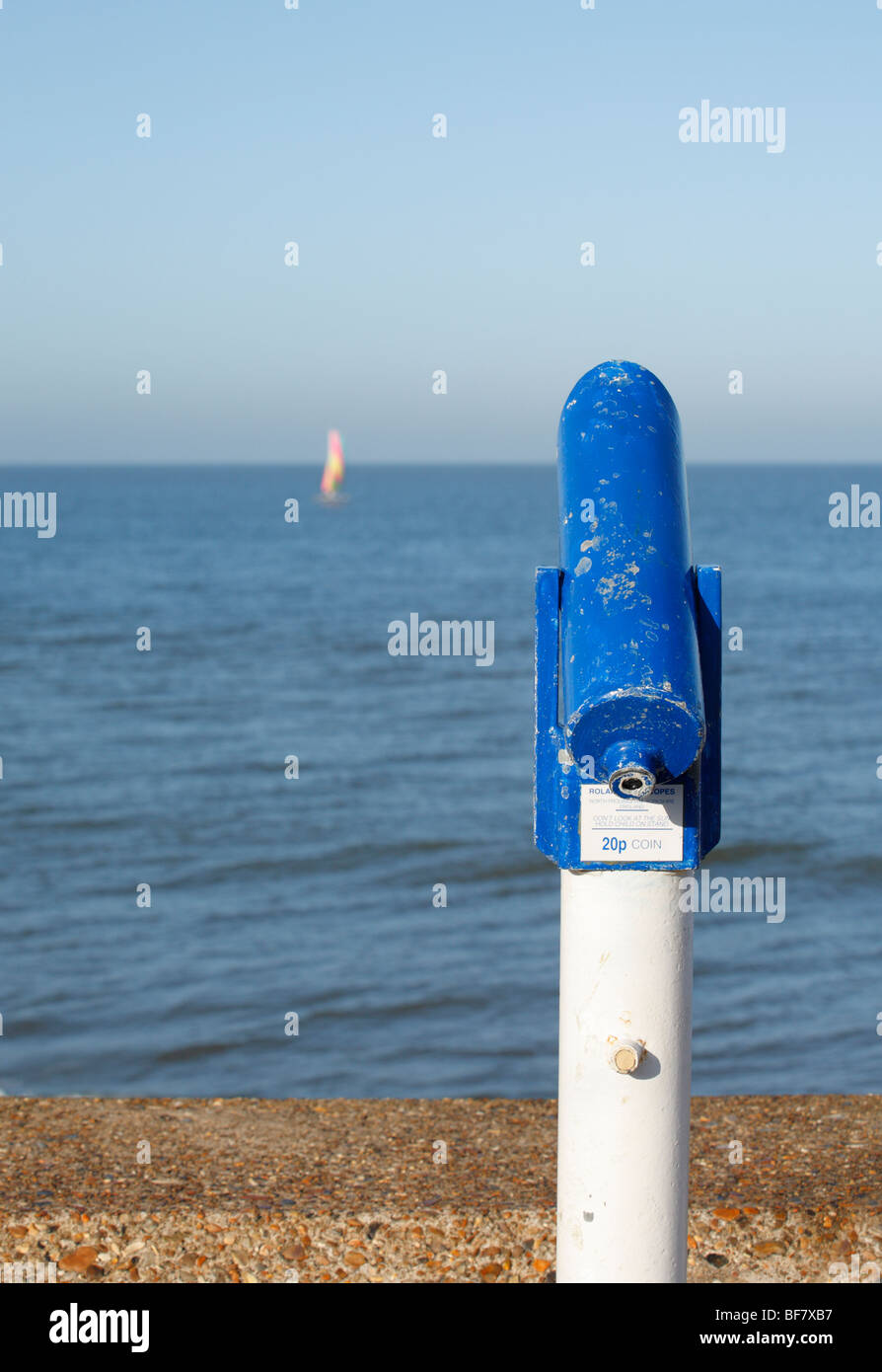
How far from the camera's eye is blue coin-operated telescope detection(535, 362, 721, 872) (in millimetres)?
2236

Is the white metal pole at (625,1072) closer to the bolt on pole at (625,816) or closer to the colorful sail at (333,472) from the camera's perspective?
the bolt on pole at (625,816)

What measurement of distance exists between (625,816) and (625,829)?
2cm

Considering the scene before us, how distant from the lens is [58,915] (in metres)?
9.44

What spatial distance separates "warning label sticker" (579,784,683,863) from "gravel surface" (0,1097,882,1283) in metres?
1.38

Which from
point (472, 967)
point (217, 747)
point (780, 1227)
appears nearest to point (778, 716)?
point (217, 747)

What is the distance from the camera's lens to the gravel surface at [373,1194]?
10.5ft

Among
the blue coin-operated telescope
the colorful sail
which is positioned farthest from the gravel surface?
the colorful sail

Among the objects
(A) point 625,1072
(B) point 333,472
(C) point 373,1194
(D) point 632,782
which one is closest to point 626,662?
(D) point 632,782

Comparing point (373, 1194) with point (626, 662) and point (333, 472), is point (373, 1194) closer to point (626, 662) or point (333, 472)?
point (626, 662)

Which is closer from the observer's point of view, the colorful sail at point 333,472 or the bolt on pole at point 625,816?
the bolt on pole at point 625,816

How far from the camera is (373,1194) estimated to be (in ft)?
11.1

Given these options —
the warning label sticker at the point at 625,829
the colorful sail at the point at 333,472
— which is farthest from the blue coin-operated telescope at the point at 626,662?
the colorful sail at the point at 333,472
